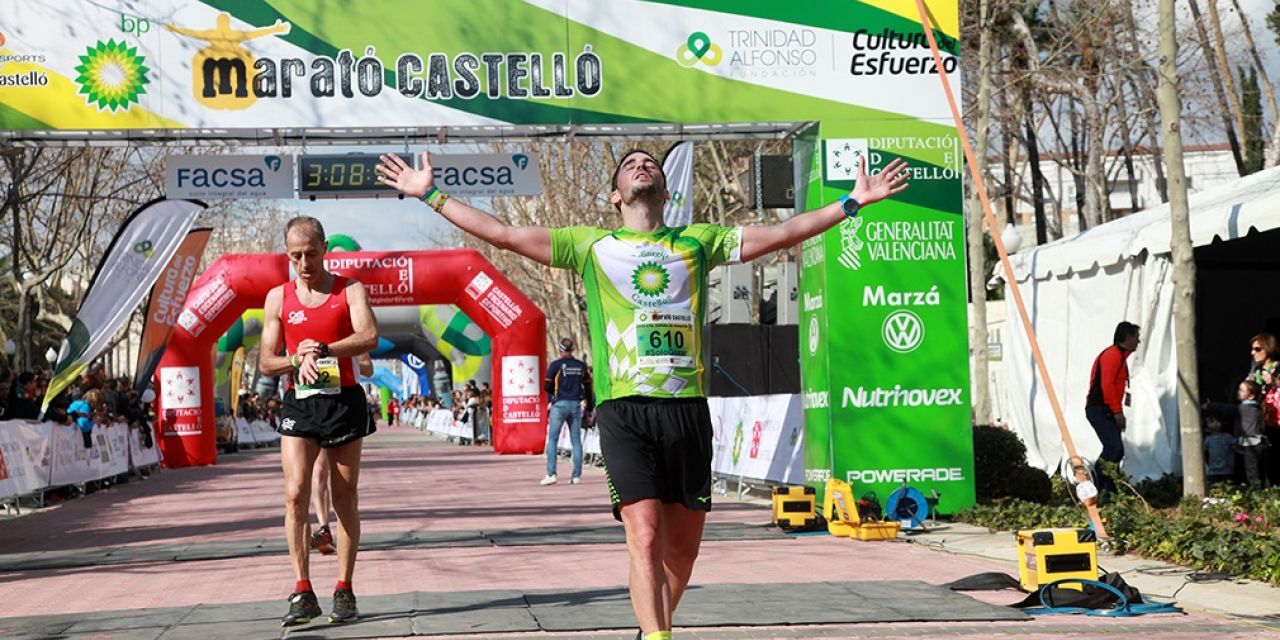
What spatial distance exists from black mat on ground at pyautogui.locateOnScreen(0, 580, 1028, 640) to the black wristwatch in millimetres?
2445

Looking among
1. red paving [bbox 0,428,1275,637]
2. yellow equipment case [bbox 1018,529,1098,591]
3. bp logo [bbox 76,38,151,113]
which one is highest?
bp logo [bbox 76,38,151,113]

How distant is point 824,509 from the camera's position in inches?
520

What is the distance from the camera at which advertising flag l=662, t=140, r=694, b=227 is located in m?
15.8

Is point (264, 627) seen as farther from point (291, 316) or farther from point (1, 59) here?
point (1, 59)

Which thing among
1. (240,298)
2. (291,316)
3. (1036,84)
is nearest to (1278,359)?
(291,316)

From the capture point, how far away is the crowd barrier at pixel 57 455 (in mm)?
17547

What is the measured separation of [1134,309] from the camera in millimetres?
17609

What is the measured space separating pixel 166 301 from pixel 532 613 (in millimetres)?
21566

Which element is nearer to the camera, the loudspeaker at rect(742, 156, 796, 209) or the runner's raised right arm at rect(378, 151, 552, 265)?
the runner's raised right arm at rect(378, 151, 552, 265)

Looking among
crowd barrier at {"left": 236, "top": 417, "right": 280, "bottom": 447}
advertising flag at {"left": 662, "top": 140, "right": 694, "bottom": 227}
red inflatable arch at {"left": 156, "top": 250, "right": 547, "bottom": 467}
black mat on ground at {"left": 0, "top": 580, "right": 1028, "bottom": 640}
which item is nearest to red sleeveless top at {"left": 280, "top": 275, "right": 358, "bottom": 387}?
black mat on ground at {"left": 0, "top": 580, "right": 1028, "bottom": 640}

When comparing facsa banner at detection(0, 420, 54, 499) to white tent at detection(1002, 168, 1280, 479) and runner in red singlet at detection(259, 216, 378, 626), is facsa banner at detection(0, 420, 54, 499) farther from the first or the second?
white tent at detection(1002, 168, 1280, 479)

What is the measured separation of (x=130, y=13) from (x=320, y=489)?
214 inches

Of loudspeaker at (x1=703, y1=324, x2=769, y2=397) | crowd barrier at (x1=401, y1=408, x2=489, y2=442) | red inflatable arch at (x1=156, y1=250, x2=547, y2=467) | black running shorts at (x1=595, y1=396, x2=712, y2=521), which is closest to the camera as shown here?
black running shorts at (x1=595, y1=396, x2=712, y2=521)

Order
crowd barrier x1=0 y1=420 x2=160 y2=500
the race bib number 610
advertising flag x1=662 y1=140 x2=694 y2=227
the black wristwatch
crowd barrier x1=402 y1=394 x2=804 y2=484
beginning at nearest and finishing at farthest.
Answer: the race bib number 610 < the black wristwatch < advertising flag x1=662 y1=140 x2=694 y2=227 < crowd barrier x1=402 y1=394 x2=804 y2=484 < crowd barrier x1=0 y1=420 x2=160 y2=500
